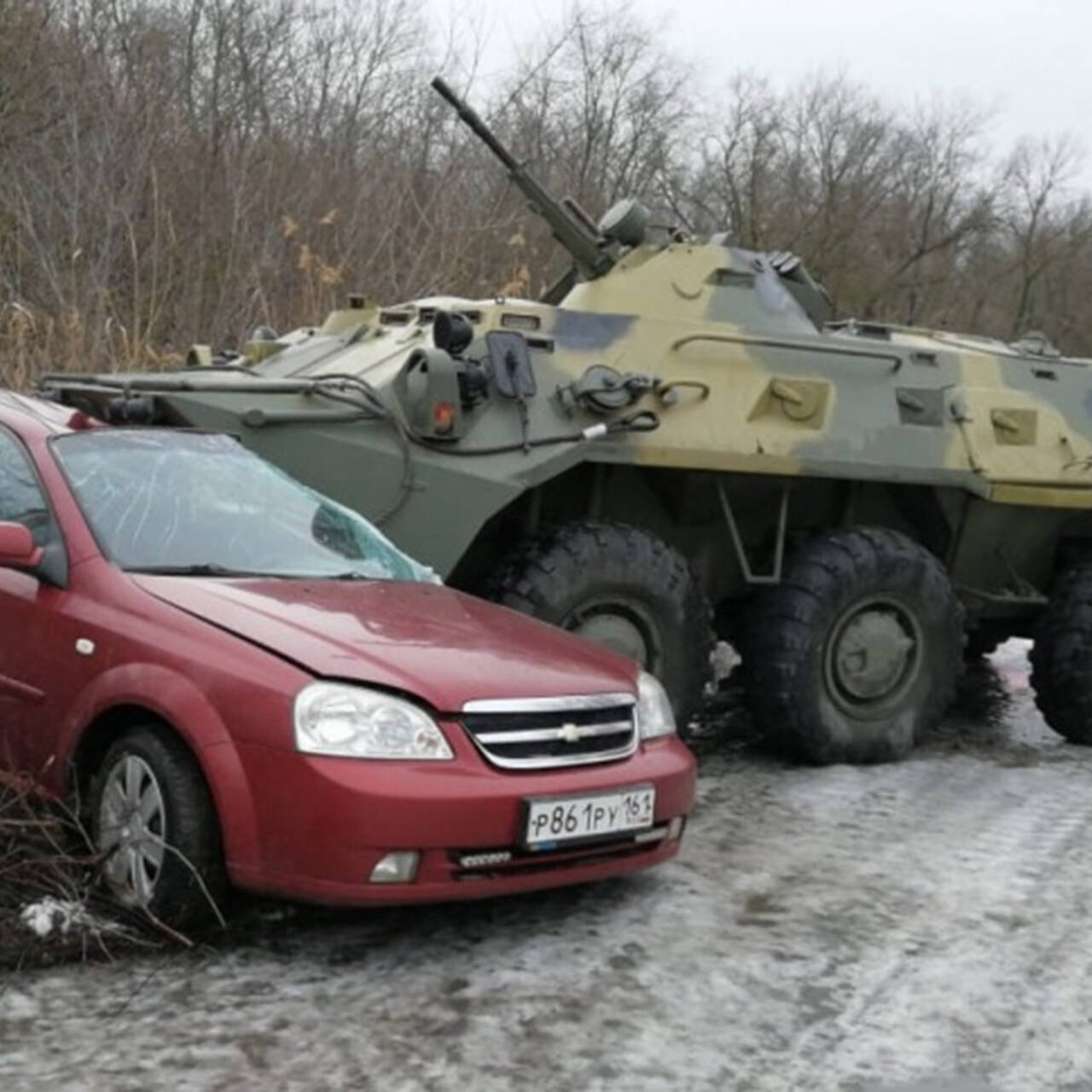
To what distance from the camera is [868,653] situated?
7688 millimetres

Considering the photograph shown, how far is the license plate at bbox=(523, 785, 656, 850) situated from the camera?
454cm

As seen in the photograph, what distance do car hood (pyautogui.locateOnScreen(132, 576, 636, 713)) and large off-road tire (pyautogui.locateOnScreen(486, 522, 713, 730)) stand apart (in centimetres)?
144

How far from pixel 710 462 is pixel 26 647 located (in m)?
3.27

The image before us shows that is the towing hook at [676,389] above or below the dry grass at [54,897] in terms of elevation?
above

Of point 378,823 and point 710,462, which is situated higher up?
point 710,462

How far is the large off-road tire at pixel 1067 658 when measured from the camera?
842cm

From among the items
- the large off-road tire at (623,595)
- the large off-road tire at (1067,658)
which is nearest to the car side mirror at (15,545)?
the large off-road tire at (623,595)

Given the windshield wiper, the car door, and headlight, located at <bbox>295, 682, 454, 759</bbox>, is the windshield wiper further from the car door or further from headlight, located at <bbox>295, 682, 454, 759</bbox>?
headlight, located at <bbox>295, 682, 454, 759</bbox>

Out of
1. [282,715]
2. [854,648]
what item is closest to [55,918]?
[282,715]

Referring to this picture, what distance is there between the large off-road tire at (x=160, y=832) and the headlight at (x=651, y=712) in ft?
4.29

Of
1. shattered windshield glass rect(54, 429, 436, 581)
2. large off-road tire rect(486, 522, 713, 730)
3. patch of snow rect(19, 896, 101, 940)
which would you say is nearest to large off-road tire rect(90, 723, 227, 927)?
patch of snow rect(19, 896, 101, 940)

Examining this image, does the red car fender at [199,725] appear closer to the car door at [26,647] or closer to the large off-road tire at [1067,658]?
the car door at [26,647]

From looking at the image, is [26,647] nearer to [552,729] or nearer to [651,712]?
[552,729]

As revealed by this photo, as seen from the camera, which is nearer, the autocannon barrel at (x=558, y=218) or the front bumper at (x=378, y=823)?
the front bumper at (x=378, y=823)
